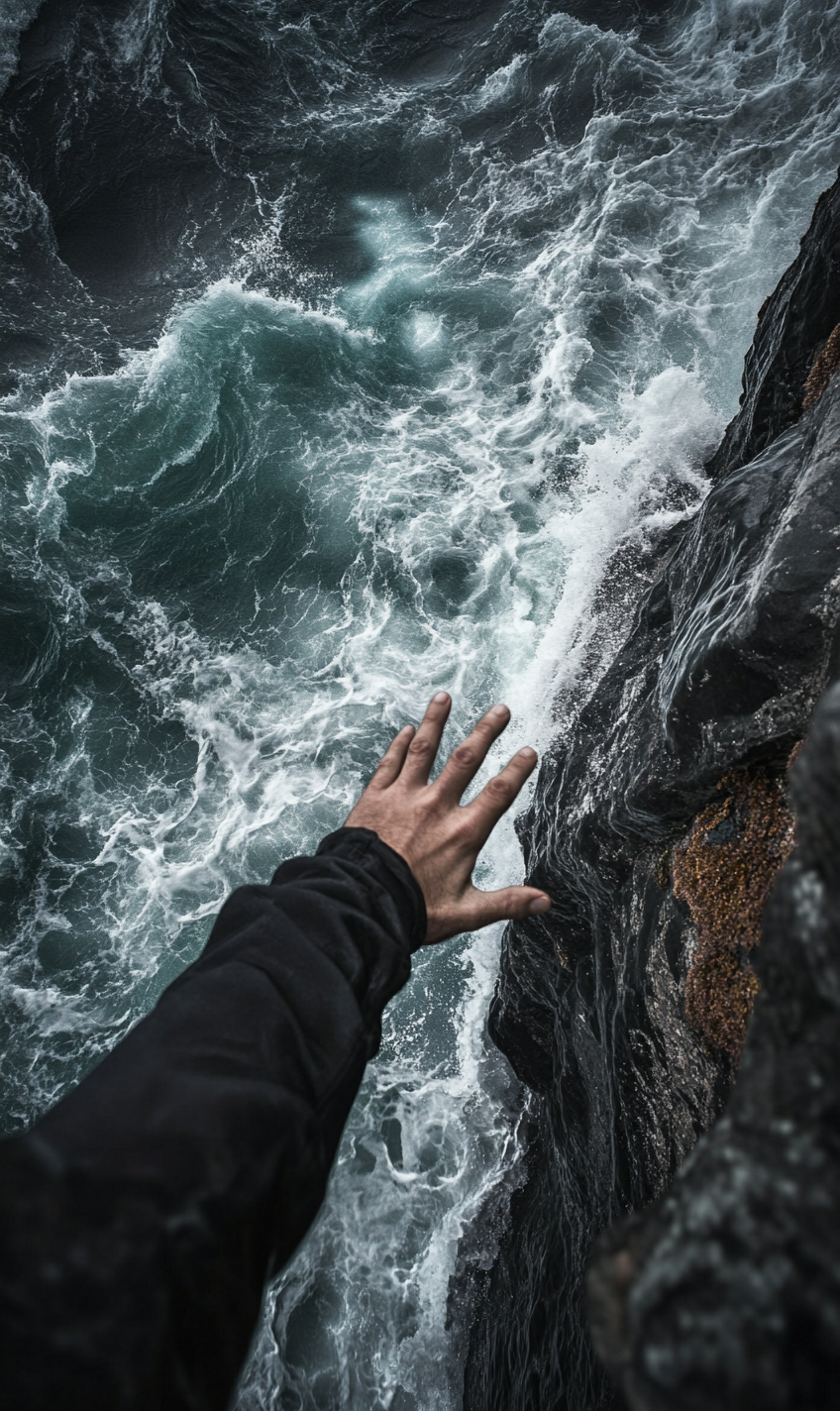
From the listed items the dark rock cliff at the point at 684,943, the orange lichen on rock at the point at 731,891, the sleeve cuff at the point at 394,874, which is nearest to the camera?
the dark rock cliff at the point at 684,943

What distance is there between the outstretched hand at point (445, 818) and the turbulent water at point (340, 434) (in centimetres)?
760

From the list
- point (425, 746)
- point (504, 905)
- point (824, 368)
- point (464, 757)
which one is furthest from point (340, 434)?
point (504, 905)

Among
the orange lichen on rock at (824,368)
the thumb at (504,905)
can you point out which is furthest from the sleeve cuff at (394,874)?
the orange lichen on rock at (824,368)

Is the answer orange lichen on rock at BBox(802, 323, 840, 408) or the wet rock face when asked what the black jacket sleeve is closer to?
the wet rock face

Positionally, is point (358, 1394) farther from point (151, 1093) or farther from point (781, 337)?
point (781, 337)

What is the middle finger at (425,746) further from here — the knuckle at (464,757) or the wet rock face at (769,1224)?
the wet rock face at (769,1224)

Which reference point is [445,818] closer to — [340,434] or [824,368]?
[824,368]

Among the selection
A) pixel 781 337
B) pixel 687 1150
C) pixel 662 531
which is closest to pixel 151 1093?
pixel 687 1150

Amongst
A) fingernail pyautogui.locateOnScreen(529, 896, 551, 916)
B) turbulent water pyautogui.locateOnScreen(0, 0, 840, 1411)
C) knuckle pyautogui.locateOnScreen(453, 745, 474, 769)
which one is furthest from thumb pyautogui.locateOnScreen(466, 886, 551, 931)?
turbulent water pyautogui.locateOnScreen(0, 0, 840, 1411)

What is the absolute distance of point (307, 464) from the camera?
13500mm

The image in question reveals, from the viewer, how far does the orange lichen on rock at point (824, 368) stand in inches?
213

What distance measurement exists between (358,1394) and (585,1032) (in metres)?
6.17

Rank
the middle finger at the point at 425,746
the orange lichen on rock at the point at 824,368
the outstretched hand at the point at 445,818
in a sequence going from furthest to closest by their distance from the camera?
1. the orange lichen on rock at the point at 824,368
2. the middle finger at the point at 425,746
3. the outstretched hand at the point at 445,818

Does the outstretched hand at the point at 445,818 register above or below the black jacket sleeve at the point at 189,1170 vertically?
above
